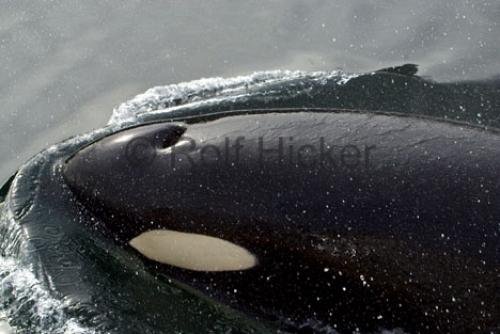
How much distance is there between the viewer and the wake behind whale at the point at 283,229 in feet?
18.7

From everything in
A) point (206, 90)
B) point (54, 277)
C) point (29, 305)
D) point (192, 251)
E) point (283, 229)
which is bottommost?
point (29, 305)

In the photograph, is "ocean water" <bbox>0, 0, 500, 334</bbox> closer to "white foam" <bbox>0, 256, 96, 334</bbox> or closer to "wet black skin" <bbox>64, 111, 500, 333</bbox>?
"white foam" <bbox>0, 256, 96, 334</bbox>

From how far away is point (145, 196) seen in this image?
6.29 m

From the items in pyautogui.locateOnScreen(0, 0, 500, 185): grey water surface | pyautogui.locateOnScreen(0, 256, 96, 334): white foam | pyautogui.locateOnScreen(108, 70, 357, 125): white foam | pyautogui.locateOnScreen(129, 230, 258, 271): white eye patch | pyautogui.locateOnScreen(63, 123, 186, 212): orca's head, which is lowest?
pyautogui.locateOnScreen(0, 256, 96, 334): white foam

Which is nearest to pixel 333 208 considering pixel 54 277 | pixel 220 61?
pixel 54 277

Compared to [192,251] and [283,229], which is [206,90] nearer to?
[192,251]

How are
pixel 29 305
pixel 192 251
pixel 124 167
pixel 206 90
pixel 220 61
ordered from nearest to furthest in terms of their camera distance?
pixel 192 251, pixel 124 167, pixel 29 305, pixel 206 90, pixel 220 61

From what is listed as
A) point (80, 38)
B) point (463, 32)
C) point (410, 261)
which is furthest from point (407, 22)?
point (410, 261)

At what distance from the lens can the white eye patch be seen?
6074 millimetres

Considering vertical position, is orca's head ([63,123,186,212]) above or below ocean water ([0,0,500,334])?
below

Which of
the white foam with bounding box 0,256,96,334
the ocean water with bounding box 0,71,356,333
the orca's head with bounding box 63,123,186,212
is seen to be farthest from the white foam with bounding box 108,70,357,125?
the white foam with bounding box 0,256,96,334

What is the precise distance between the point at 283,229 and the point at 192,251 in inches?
28.3

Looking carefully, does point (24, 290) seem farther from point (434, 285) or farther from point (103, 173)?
point (434, 285)

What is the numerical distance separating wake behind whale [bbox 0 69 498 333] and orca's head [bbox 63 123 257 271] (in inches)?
0.4
